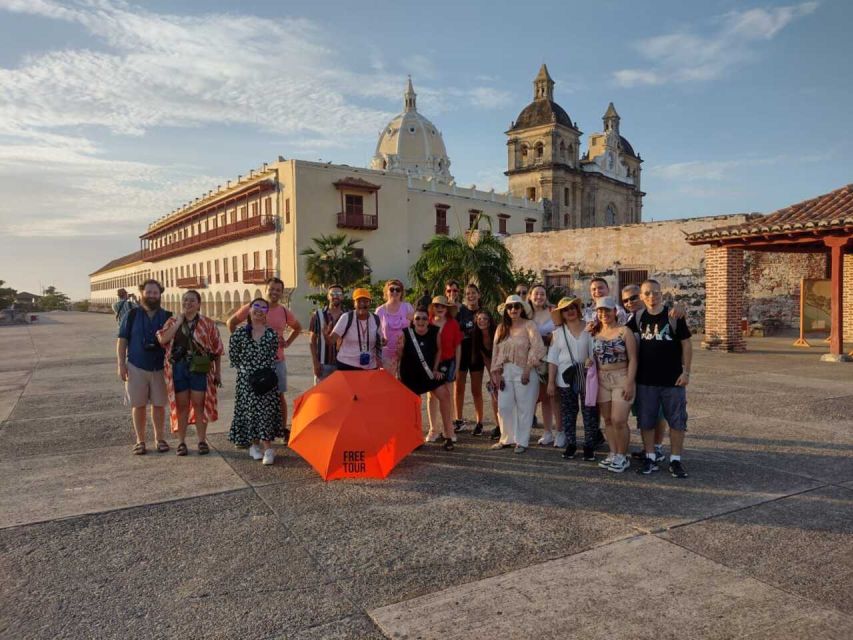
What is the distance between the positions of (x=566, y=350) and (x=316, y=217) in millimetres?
28954

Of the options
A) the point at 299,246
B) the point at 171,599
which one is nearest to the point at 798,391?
the point at 171,599

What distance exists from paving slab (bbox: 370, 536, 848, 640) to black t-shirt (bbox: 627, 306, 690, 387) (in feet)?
5.88

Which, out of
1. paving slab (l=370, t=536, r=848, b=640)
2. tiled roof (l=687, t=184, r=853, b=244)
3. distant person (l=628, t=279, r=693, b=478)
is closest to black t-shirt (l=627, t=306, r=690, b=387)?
distant person (l=628, t=279, r=693, b=478)

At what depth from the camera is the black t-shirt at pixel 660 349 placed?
16.0 ft

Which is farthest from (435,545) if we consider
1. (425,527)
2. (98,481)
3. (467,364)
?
(98,481)

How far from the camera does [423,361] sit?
19.0 feet

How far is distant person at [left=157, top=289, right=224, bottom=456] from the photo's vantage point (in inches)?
219

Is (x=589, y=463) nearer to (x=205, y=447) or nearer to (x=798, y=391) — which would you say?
(x=205, y=447)

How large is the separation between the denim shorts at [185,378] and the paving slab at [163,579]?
1.57m

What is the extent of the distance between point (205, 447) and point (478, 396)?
9.35ft

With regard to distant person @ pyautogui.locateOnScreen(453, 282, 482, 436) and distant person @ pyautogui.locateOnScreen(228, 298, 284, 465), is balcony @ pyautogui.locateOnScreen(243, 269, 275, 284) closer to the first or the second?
distant person @ pyautogui.locateOnScreen(453, 282, 482, 436)

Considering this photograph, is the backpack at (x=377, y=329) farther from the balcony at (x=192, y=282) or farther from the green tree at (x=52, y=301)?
the green tree at (x=52, y=301)

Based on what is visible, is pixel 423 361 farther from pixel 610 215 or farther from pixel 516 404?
pixel 610 215

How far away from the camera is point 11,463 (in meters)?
5.63
